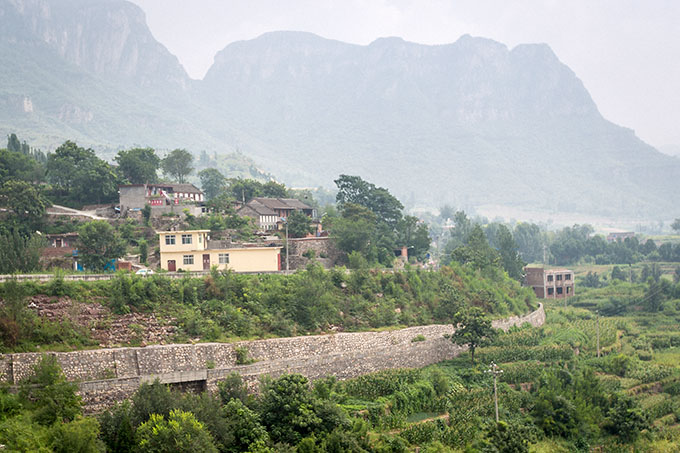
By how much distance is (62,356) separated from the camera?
70.6ft

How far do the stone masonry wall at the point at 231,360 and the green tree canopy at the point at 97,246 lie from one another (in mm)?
13241

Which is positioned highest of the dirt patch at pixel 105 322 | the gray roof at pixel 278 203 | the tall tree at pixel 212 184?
the tall tree at pixel 212 184

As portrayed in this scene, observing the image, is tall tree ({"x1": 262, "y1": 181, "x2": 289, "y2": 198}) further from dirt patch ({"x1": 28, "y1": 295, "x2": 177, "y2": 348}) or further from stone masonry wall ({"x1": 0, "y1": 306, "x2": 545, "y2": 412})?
dirt patch ({"x1": 28, "y1": 295, "x2": 177, "y2": 348})

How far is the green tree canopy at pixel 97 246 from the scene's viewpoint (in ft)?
116

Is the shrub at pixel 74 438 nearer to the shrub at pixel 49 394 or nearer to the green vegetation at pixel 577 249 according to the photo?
the shrub at pixel 49 394

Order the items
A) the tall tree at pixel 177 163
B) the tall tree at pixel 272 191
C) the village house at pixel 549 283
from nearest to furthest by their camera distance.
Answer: the tall tree at pixel 272 191 → the village house at pixel 549 283 → the tall tree at pixel 177 163

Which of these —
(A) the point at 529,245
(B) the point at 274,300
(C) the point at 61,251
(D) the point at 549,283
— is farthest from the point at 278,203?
(A) the point at 529,245

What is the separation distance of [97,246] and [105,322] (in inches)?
482

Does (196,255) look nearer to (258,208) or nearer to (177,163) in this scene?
(258,208)

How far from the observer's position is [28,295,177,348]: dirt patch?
23812 millimetres

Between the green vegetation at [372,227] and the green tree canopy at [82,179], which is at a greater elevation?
the green tree canopy at [82,179]

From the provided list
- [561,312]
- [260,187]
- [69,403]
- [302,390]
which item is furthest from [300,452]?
[260,187]

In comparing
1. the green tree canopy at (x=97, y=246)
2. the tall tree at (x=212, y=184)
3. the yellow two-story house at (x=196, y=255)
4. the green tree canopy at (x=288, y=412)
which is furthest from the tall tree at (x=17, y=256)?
the tall tree at (x=212, y=184)

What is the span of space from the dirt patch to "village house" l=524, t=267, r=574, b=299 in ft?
150
